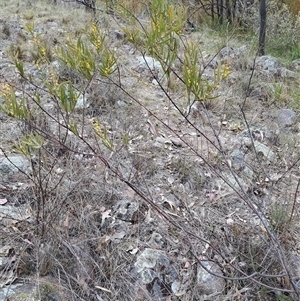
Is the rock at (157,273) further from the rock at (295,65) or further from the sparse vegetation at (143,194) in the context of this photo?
the rock at (295,65)

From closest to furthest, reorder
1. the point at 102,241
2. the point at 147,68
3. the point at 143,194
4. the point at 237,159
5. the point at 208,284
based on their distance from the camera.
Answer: the point at 208,284
the point at 102,241
the point at 143,194
the point at 237,159
the point at 147,68

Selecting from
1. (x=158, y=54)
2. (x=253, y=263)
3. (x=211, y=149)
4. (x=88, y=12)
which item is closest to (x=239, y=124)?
(x=211, y=149)

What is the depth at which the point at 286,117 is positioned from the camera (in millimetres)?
3084

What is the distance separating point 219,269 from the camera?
5.51 feet

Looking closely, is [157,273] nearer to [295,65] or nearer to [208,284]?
[208,284]

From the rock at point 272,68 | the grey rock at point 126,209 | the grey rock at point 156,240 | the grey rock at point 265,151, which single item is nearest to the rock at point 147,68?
the rock at point 272,68

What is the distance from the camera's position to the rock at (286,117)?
303 cm

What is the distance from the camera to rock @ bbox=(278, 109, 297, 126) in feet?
9.93

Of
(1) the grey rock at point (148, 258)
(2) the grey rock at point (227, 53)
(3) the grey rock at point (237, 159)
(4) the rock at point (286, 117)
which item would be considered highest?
(2) the grey rock at point (227, 53)

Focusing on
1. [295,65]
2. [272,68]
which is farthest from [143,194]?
[295,65]

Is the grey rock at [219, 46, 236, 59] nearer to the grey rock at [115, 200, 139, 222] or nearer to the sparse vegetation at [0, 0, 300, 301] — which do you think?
the sparse vegetation at [0, 0, 300, 301]

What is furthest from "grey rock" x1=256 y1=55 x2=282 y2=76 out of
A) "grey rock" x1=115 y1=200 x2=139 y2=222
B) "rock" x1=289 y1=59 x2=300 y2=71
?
"grey rock" x1=115 y1=200 x2=139 y2=222

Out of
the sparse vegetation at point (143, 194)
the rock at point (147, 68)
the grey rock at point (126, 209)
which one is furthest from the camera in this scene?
the rock at point (147, 68)

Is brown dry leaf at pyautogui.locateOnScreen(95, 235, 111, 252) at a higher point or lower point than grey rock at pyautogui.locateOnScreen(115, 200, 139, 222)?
lower
